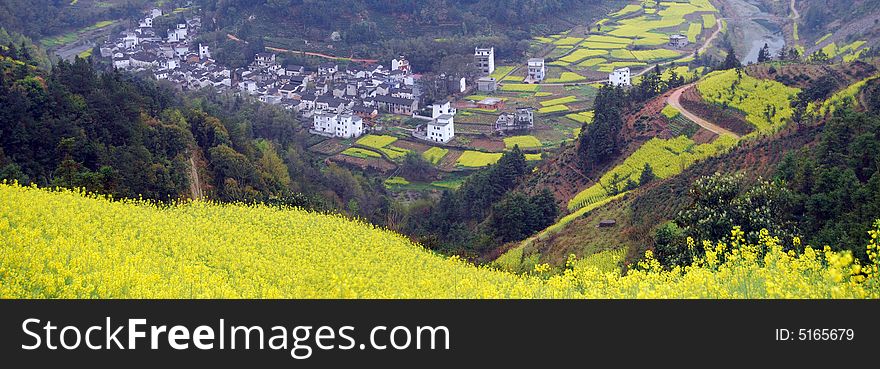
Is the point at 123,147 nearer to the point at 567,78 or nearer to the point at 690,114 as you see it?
the point at 690,114

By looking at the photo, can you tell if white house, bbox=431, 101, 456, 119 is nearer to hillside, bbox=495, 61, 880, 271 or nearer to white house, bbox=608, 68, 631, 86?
white house, bbox=608, 68, 631, 86

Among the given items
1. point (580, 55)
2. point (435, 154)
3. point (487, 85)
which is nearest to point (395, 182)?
point (435, 154)

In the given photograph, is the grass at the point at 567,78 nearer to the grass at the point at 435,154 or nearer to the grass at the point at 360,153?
the grass at the point at 435,154

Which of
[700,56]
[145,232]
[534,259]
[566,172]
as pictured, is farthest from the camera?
[700,56]

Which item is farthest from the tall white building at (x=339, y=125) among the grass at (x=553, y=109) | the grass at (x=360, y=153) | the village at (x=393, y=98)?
the grass at (x=553, y=109)

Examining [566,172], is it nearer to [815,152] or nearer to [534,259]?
[534,259]

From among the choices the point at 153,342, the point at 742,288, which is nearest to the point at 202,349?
the point at 153,342
